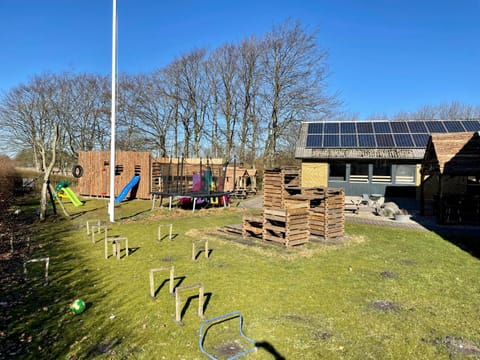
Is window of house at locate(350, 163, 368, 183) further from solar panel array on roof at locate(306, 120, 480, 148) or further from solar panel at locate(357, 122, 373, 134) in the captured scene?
solar panel at locate(357, 122, 373, 134)

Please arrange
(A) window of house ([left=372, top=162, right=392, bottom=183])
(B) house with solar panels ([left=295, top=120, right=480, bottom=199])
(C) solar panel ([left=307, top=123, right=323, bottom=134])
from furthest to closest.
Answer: (C) solar panel ([left=307, top=123, right=323, bottom=134])
(A) window of house ([left=372, top=162, right=392, bottom=183])
(B) house with solar panels ([left=295, top=120, right=480, bottom=199])

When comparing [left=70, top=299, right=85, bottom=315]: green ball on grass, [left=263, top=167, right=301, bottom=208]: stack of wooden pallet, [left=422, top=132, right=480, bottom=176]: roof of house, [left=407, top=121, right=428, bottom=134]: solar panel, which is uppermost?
[left=407, top=121, right=428, bottom=134]: solar panel

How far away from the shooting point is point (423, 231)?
36.9 feet

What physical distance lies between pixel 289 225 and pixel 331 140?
12.3 m

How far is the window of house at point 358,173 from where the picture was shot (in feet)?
61.4

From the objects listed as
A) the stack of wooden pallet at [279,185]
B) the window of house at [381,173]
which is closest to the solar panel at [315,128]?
the window of house at [381,173]

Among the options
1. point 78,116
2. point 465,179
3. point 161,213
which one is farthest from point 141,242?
point 78,116

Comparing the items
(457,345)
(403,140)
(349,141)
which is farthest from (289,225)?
(403,140)

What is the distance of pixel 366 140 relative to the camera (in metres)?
19.0

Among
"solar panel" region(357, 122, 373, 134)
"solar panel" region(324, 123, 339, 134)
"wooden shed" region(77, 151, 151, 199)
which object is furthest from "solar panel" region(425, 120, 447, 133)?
"wooden shed" region(77, 151, 151, 199)

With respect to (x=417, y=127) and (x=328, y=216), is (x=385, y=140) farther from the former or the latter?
(x=328, y=216)

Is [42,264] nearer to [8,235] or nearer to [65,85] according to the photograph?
[8,235]

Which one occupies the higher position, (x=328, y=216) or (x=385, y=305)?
(x=328, y=216)

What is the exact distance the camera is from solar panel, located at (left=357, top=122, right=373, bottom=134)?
65.4 ft
